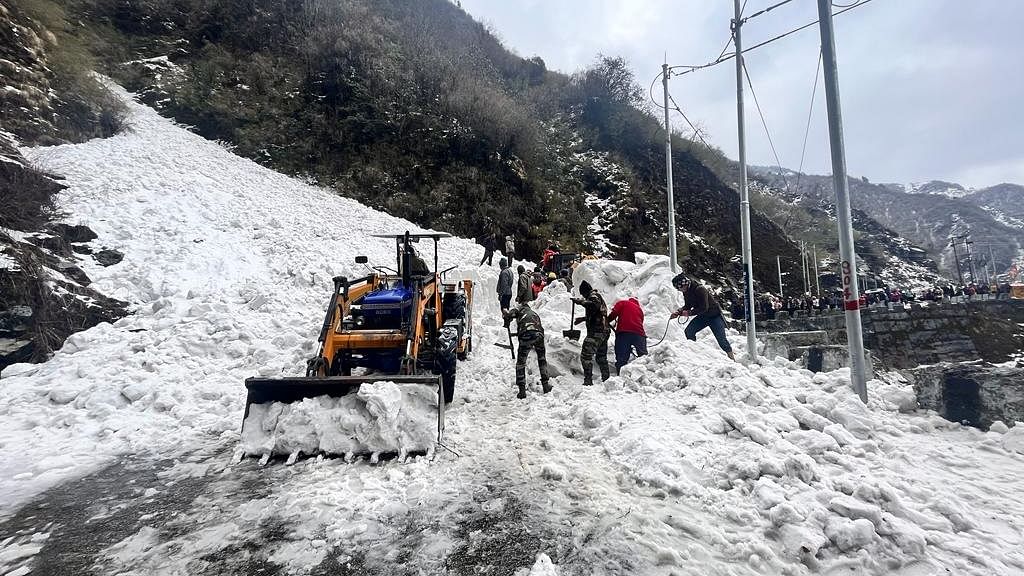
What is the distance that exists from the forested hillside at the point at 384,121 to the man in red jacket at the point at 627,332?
13512mm

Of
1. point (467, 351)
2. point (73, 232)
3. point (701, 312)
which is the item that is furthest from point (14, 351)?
point (701, 312)

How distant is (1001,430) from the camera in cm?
382

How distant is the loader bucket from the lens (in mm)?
4059

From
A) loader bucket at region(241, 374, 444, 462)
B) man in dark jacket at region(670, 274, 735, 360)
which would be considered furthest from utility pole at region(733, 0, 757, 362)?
loader bucket at region(241, 374, 444, 462)

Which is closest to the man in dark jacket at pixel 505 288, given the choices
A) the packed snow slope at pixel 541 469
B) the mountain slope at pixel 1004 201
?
the packed snow slope at pixel 541 469

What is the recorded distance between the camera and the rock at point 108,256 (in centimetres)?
843

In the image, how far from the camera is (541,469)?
3.83 metres

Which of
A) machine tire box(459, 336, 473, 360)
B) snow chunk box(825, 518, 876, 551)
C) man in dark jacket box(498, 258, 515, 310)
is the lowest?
snow chunk box(825, 518, 876, 551)

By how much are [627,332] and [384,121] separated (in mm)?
22634

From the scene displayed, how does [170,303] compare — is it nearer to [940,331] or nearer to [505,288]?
[505,288]

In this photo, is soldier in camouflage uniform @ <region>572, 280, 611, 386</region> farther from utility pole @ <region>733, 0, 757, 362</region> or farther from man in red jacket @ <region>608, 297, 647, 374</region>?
utility pole @ <region>733, 0, 757, 362</region>

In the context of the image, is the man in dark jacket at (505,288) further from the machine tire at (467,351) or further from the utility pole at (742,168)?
the utility pole at (742,168)

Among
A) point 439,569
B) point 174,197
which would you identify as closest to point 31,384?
point 439,569

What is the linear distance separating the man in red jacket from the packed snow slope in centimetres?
47
